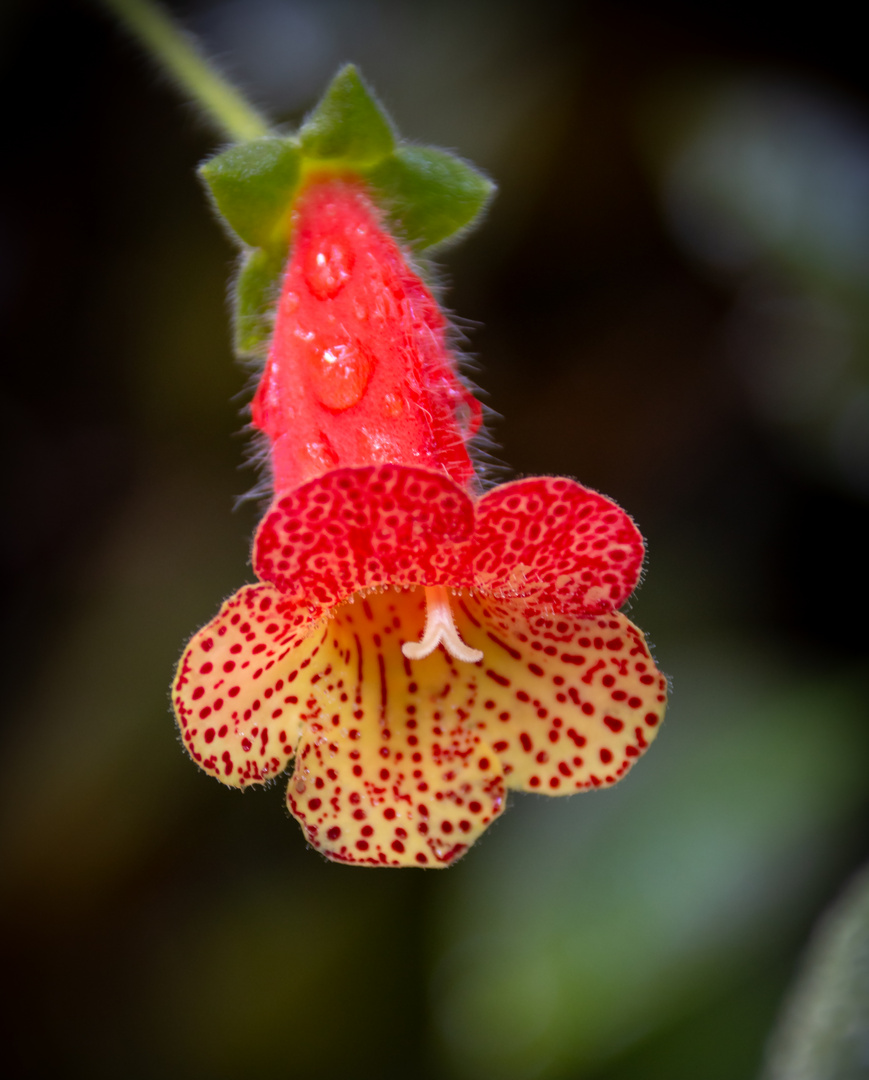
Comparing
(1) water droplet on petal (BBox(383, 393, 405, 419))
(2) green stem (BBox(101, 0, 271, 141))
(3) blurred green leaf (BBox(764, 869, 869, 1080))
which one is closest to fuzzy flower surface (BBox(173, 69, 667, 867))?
(1) water droplet on petal (BBox(383, 393, 405, 419))

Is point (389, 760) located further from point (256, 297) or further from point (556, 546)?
point (256, 297)

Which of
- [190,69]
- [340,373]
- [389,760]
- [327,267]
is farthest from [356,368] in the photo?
[190,69]

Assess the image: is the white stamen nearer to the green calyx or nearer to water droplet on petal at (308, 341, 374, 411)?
water droplet on petal at (308, 341, 374, 411)

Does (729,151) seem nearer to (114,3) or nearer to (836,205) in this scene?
(836,205)

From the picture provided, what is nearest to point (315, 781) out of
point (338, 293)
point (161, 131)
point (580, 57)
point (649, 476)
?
point (338, 293)

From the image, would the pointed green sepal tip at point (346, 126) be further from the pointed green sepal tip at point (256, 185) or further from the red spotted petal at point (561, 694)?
the red spotted petal at point (561, 694)

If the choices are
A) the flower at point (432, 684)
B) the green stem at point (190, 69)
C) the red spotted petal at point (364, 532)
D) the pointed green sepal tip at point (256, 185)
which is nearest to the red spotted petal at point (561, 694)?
the flower at point (432, 684)

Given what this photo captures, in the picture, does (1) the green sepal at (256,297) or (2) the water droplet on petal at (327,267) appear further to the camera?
(1) the green sepal at (256,297)
